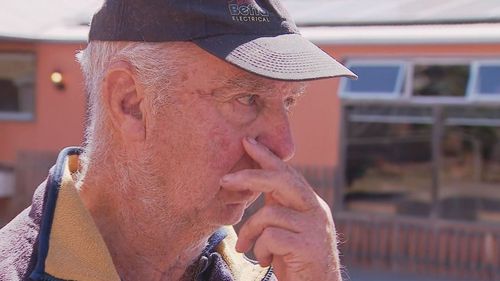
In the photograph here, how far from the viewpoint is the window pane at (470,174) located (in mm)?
9492

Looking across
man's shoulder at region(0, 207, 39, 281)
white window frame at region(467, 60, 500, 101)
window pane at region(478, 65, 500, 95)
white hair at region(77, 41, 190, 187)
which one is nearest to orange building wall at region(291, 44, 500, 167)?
white window frame at region(467, 60, 500, 101)

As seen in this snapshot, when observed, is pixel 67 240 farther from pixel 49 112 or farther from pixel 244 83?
pixel 49 112

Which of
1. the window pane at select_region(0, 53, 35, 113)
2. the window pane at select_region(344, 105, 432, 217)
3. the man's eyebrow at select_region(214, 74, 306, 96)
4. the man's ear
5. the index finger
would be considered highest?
the man's eyebrow at select_region(214, 74, 306, 96)

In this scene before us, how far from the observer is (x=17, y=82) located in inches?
503

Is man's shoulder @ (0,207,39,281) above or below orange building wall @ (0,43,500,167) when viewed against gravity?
above

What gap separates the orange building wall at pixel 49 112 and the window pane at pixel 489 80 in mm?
5665

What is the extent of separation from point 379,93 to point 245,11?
826cm

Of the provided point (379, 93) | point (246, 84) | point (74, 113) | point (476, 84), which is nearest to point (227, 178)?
point (246, 84)

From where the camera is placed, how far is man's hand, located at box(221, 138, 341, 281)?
170 centimetres

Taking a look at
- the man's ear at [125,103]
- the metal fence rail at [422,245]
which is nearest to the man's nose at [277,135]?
the man's ear at [125,103]

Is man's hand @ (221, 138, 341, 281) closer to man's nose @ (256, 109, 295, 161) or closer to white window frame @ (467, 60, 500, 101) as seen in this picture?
man's nose @ (256, 109, 295, 161)

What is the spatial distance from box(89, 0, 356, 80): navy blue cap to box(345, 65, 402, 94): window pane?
8.06 metres

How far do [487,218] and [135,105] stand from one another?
27.4 ft

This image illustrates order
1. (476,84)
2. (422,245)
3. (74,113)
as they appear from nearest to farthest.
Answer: (476,84) → (422,245) → (74,113)
